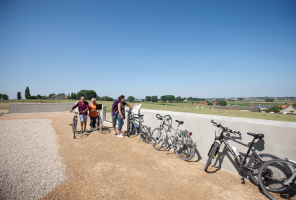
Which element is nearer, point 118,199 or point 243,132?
point 118,199

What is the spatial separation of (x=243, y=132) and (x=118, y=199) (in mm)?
3013

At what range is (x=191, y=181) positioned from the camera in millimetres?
2920

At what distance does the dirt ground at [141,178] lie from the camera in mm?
2520

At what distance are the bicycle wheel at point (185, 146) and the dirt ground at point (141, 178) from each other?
0.74ft

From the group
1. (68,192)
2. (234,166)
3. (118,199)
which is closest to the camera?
(118,199)

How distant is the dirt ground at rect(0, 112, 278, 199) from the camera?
2520 millimetres

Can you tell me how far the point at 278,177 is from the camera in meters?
2.41

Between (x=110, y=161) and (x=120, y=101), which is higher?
(x=120, y=101)

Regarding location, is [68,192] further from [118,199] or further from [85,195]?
[118,199]

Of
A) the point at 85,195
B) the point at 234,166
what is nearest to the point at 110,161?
the point at 85,195

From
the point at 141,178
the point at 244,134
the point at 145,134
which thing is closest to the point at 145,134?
the point at 145,134

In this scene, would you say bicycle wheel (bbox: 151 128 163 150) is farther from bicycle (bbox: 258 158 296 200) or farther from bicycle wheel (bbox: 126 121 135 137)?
bicycle (bbox: 258 158 296 200)

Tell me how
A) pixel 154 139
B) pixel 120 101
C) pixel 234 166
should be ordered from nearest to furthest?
pixel 234 166 → pixel 154 139 → pixel 120 101

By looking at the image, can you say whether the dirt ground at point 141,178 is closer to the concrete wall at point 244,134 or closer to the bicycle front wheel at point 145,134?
the concrete wall at point 244,134
